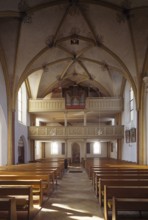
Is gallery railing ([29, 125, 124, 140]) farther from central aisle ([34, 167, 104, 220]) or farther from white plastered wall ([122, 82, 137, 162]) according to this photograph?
central aisle ([34, 167, 104, 220])

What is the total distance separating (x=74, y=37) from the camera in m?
20.6

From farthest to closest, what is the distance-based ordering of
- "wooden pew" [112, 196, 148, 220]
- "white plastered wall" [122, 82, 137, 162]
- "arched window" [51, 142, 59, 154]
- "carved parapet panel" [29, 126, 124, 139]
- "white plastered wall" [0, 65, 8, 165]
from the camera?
"arched window" [51, 142, 59, 154]
"carved parapet panel" [29, 126, 124, 139]
"white plastered wall" [122, 82, 137, 162]
"white plastered wall" [0, 65, 8, 165]
"wooden pew" [112, 196, 148, 220]

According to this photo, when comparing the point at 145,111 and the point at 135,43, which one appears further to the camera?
the point at 145,111

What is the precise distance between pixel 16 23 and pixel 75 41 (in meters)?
5.78

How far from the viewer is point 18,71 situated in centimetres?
2075

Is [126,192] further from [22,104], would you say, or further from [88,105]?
[88,105]

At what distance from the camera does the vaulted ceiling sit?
16.0 meters

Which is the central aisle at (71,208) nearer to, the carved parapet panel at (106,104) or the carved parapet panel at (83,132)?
the carved parapet panel at (83,132)

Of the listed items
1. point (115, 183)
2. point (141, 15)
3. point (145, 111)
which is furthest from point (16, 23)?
point (115, 183)

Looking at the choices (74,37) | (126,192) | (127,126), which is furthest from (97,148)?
(126,192)

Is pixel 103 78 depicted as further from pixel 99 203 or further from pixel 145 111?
pixel 99 203

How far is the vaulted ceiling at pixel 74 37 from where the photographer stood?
52.4ft

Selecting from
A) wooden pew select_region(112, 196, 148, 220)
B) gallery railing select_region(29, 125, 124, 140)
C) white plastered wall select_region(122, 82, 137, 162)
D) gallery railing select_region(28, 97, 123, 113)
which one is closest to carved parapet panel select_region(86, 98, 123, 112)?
gallery railing select_region(28, 97, 123, 113)

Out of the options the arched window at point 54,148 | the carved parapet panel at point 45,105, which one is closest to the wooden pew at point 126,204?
the carved parapet panel at point 45,105
